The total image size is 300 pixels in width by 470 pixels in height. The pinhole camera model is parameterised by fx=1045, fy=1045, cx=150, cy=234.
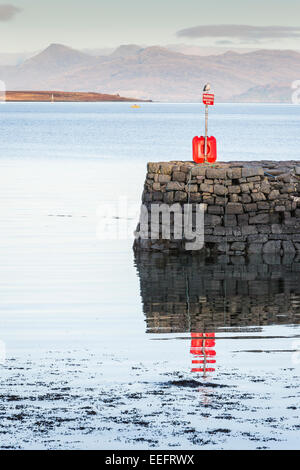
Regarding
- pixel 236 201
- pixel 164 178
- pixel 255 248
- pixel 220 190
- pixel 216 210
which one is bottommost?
pixel 255 248

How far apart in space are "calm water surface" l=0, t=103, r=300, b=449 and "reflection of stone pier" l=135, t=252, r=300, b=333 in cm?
3

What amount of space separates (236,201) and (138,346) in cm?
749

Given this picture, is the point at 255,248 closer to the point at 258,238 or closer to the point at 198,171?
the point at 258,238

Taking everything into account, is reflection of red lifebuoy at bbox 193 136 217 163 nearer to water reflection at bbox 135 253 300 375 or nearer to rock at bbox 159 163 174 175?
rock at bbox 159 163 174 175

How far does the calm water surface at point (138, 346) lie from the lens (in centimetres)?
763

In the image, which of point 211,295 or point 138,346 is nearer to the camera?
point 138,346

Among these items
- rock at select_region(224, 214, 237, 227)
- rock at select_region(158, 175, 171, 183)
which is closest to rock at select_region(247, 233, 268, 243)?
rock at select_region(224, 214, 237, 227)

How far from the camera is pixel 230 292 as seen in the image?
1460cm

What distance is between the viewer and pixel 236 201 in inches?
698

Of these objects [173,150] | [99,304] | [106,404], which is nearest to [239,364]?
[106,404]

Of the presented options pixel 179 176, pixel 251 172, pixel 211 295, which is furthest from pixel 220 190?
pixel 211 295

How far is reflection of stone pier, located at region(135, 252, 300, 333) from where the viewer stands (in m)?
12.2

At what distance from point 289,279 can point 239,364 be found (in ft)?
21.0

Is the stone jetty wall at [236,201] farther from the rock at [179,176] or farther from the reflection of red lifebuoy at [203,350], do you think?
the reflection of red lifebuoy at [203,350]
